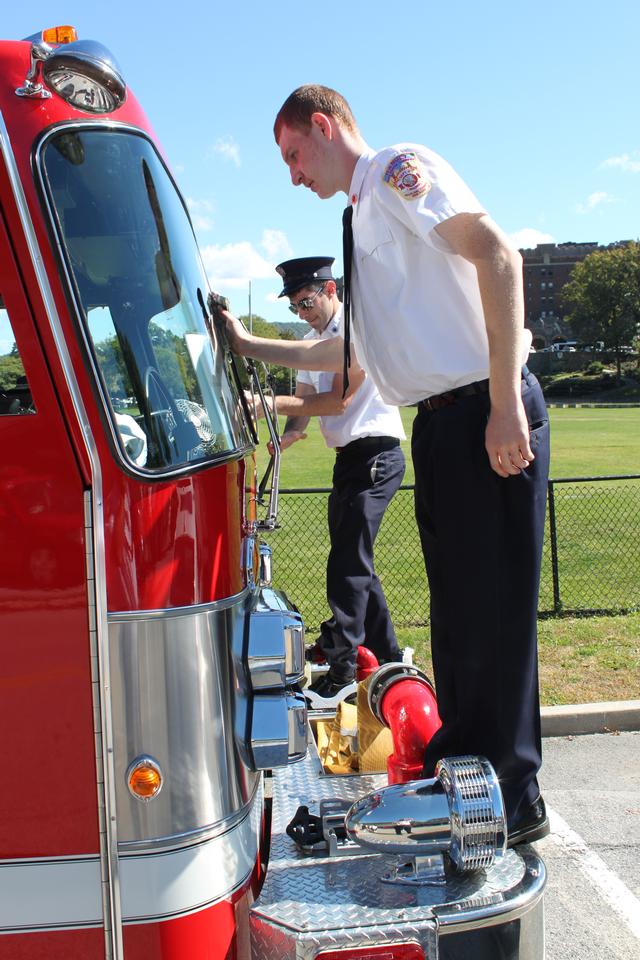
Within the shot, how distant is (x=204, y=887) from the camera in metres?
1.76

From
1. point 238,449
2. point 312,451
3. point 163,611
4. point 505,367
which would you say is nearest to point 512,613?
point 505,367

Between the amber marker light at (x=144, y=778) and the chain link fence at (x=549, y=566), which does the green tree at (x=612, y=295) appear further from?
the amber marker light at (x=144, y=778)

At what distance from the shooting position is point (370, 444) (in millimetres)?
4422

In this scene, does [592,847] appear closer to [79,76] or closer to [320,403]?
[320,403]

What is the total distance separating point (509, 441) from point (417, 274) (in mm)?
548

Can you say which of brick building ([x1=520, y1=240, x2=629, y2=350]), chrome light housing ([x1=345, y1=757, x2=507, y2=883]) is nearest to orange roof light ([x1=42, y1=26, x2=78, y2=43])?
chrome light housing ([x1=345, y1=757, x2=507, y2=883])

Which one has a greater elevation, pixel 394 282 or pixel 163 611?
pixel 394 282

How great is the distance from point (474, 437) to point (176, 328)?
80 centimetres

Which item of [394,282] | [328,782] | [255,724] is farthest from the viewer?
[328,782]

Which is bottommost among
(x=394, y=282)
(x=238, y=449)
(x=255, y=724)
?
(x=255, y=724)

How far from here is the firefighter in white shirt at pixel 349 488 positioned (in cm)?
410

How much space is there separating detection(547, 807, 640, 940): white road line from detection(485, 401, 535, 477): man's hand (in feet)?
6.27

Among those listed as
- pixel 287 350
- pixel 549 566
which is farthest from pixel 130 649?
pixel 549 566

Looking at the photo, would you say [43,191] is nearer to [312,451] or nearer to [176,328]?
[176,328]
